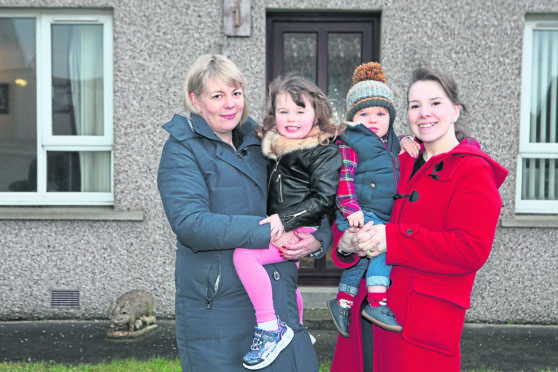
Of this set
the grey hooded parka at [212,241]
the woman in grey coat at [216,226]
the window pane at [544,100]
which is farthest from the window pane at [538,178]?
the grey hooded parka at [212,241]

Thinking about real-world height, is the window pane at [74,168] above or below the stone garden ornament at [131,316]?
above

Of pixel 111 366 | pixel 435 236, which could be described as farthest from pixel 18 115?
pixel 435 236

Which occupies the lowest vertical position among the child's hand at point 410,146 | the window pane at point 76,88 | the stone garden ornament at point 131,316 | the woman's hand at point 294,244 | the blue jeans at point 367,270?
the stone garden ornament at point 131,316

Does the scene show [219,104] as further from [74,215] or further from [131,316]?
[74,215]

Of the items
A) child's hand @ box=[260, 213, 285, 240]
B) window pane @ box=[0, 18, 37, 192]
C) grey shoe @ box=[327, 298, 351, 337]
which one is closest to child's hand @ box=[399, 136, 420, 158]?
child's hand @ box=[260, 213, 285, 240]

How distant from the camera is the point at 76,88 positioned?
6.22 metres

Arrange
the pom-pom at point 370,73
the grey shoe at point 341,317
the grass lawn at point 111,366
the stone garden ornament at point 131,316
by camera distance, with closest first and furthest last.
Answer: the grey shoe at point 341,317, the pom-pom at point 370,73, the grass lawn at point 111,366, the stone garden ornament at point 131,316

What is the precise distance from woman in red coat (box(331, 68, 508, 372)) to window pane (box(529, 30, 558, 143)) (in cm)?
459

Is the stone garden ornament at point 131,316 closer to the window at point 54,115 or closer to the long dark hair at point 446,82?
the window at point 54,115

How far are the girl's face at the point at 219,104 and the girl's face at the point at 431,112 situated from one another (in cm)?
78

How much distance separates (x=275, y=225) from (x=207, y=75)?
2.39 ft

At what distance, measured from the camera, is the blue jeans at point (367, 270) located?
232cm

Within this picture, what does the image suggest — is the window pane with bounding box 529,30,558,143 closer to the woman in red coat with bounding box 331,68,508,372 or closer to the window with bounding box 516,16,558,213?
the window with bounding box 516,16,558,213

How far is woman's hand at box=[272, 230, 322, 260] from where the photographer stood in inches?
87.5
